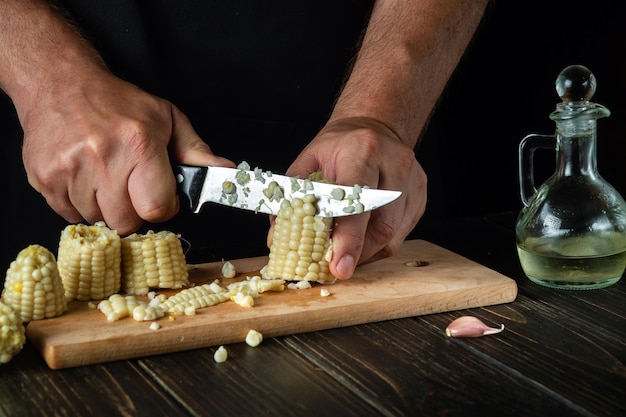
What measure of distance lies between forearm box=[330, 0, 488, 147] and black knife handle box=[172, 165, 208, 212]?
1.30ft

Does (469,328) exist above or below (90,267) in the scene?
below

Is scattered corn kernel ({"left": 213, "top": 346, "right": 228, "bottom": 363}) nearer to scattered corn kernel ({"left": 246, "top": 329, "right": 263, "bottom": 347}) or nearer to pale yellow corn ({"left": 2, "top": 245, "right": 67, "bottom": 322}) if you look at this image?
scattered corn kernel ({"left": 246, "top": 329, "right": 263, "bottom": 347})

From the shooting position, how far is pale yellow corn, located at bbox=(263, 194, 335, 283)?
155 cm

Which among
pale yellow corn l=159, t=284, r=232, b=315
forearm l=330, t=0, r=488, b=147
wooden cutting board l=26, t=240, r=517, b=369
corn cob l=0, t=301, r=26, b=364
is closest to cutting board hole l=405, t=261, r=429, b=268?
wooden cutting board l=26, t=240, r=517, b=369

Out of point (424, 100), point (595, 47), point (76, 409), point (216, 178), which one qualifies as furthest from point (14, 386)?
point (595, 47)

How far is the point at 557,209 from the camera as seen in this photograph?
1.59 m

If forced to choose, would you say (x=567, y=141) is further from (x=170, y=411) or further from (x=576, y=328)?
(x=170, y=411)

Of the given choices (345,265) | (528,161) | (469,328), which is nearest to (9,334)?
(345,265)

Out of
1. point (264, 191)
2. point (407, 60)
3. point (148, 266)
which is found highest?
point (407, 60)

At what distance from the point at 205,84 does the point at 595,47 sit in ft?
5.23

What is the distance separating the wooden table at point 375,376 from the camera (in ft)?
3.73

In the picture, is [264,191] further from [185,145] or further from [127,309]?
[127,309]

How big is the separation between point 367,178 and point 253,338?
0.40 m

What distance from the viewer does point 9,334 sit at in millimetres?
1254
